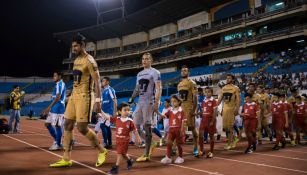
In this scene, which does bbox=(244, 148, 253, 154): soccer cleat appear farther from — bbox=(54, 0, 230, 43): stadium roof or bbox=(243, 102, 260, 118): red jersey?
bbox=(54, 0, 230, 43): stadium roof

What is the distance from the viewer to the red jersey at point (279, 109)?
33.3ft

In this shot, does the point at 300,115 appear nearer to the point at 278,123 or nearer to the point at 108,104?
the point at 278,123

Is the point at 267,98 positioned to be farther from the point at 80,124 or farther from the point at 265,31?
the point at 265,31

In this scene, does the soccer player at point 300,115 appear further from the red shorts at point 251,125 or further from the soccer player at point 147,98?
the soccer player at point 147,98

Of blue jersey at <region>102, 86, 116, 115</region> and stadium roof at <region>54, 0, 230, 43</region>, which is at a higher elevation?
stadium roof at <region>54, 0, 230, 43</region>

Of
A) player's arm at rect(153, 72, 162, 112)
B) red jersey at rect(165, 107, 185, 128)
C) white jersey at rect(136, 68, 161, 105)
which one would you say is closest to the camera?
player's arm at rect(153, 72, 162, 112)

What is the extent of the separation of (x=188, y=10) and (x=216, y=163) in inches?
1375

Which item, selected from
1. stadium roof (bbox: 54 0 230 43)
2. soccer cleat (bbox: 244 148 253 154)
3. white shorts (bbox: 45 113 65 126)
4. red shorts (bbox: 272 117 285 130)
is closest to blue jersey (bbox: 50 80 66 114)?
white shorts (bbox: 45 113 65 126)

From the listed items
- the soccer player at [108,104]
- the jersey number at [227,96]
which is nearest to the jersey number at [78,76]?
the soccer player at [108,104]

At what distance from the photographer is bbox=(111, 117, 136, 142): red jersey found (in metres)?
5.58

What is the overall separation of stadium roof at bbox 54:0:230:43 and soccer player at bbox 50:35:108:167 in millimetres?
32843

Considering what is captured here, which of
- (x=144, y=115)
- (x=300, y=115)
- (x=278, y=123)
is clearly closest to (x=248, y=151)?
(x=278, y=123)

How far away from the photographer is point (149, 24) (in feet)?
149

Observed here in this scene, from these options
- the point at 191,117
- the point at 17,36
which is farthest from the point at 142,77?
the point at 17,36
